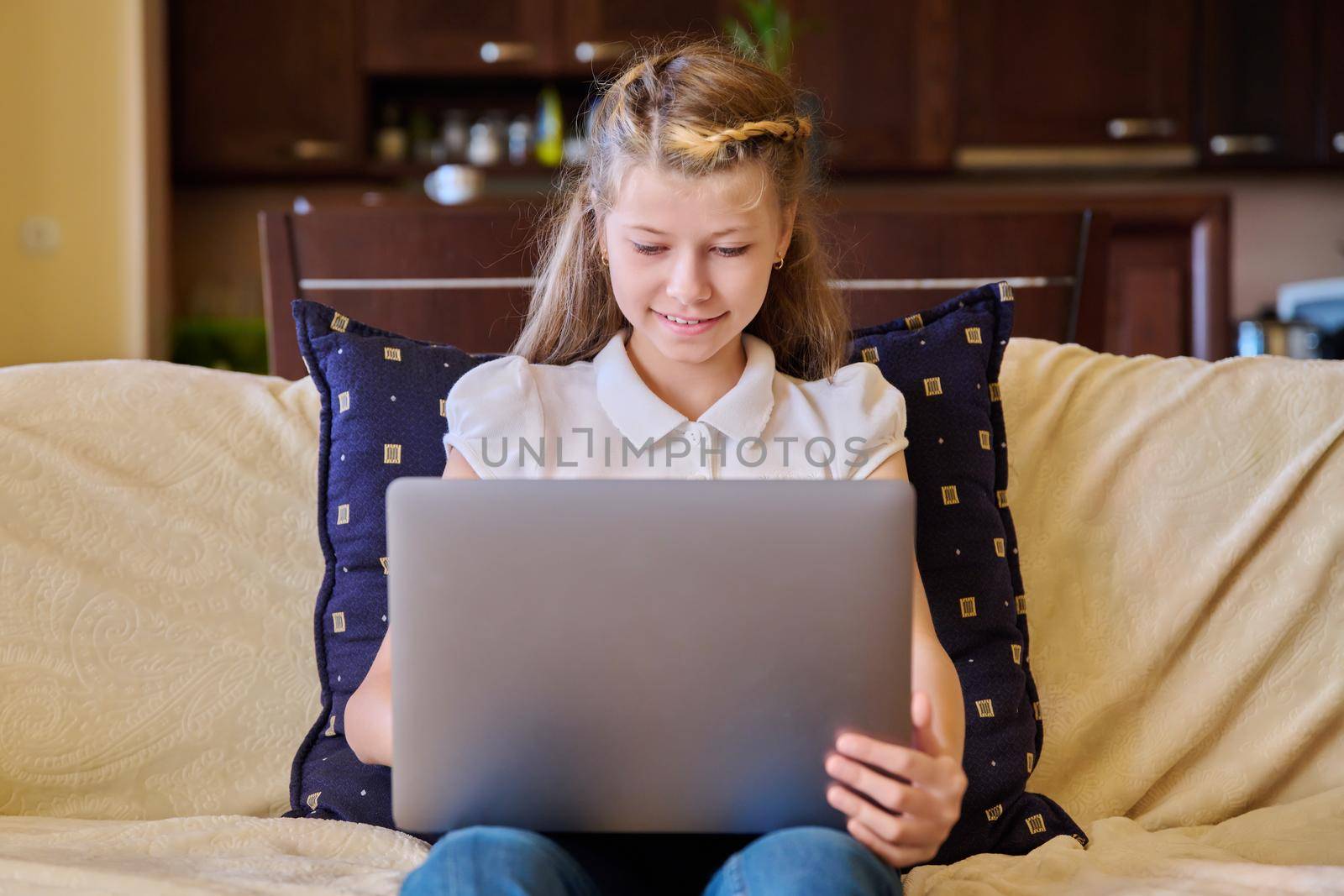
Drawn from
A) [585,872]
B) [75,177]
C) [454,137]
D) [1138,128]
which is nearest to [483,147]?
[454,137]

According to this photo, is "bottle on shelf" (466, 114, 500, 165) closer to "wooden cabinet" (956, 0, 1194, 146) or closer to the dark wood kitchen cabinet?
the dark wood kitchen cabinet

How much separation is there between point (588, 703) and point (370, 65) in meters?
3.68

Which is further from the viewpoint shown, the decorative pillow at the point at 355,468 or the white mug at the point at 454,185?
the white mug at the point at 454,185

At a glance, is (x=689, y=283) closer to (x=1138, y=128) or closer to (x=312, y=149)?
(x=312, y=149)

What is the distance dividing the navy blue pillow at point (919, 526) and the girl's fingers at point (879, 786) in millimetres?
342

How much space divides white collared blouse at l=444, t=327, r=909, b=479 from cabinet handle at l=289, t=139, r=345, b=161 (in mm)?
3138

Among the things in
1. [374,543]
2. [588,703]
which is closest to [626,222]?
[374,543]

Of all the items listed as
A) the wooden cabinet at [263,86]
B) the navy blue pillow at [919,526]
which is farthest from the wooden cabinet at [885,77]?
the navy blue pillow at [919,526]

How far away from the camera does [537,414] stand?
119cm

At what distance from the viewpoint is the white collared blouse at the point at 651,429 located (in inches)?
46.2

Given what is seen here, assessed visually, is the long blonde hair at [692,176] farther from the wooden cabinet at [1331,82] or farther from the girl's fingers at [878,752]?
the wooden cabinet at [1331,82]

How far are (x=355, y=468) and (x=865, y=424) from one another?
0.48 meters

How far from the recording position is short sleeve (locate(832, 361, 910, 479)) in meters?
1.18

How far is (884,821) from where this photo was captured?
83 cm
